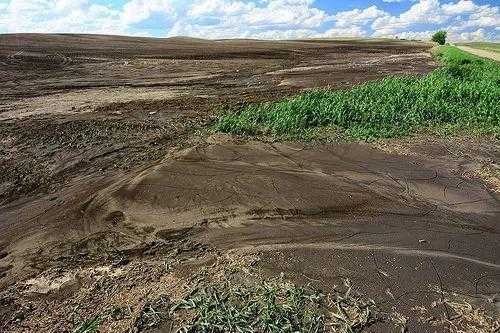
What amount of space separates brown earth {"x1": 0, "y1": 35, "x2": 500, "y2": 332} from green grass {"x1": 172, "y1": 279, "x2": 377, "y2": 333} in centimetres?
20

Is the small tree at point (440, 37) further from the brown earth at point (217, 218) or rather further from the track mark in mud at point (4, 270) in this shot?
the track mark in mud at point (4, 270)

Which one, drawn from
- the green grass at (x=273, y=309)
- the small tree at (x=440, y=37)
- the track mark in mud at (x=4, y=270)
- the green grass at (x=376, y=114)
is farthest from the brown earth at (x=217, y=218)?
the small tree at (x=440, y=37)

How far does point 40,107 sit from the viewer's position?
1362 centimetres

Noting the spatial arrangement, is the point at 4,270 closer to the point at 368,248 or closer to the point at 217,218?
the point at 217,218

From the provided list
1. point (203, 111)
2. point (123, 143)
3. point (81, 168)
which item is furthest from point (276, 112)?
point (81, 168)

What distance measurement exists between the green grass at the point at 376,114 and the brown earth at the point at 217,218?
87 centimetres

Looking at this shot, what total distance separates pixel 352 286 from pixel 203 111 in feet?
29.6

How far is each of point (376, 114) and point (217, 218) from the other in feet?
21.2

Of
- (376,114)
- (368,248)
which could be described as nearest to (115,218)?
(368,248)

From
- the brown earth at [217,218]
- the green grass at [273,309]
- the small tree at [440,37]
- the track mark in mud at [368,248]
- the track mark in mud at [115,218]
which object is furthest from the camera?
the small tree at [440,37]

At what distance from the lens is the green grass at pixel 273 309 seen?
172 inches

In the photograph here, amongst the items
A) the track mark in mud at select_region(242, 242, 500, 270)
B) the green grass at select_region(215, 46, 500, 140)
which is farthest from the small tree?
the track mark in mud at select_region(242, 242, 500, 270)

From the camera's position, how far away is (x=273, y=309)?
179 inches

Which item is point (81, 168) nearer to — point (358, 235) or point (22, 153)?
point (22, 153)
